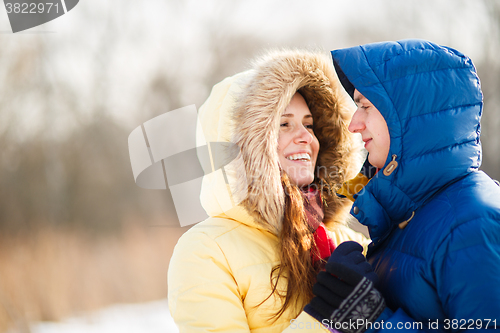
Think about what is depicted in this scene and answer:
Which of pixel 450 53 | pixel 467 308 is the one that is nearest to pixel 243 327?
pixel 467 308

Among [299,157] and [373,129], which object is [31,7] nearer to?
[299,157]

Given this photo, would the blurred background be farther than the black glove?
Yes

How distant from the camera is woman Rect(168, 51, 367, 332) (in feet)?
4.48

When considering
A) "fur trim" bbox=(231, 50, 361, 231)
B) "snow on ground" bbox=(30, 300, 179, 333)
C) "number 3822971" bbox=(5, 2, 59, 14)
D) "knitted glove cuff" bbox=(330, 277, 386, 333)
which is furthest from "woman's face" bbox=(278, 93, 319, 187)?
"number 3822971" bbox=(5, 2, 59, 14)

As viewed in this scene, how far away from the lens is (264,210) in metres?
1.54

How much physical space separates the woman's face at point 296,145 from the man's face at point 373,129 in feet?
1.22

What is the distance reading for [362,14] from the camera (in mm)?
8180

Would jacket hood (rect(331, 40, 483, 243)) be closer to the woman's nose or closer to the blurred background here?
the woman's nose

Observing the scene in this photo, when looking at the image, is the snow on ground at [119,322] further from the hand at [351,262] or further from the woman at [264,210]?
the hand at [351,262]

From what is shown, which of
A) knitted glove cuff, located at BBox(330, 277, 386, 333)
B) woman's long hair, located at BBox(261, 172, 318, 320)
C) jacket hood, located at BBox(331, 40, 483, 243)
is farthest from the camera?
woman's long hair, located at BBox(261, 172, 318, 320)

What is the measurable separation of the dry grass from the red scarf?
14.7 feet

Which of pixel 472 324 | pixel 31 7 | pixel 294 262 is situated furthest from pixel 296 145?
pixel 31 7

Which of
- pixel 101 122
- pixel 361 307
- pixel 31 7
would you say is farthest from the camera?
pixel 101 122

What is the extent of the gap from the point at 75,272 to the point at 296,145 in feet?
15.5
